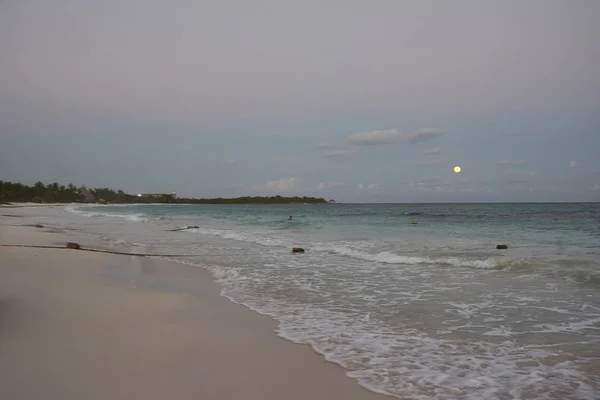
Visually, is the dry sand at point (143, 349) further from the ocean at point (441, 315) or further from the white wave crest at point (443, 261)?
the white wave crest at point (443, 261)

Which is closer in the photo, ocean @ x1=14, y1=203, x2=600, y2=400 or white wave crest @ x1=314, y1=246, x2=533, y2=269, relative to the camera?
ocean @ x1=14, y1=203, x2=600, y2=400

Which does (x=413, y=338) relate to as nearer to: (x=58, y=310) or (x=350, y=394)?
(x=350, y=394)

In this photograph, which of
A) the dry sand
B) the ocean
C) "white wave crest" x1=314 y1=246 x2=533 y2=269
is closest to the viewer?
the dry sand

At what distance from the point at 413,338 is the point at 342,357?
4.37ft

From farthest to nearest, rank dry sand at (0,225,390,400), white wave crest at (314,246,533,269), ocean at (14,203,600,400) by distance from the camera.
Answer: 1. white wave crest at (314,246,533,269)
2. ocean at (14,203,600,400)
3. dry sand at (0,225,390,400)

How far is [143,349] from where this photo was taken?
4.81 metres

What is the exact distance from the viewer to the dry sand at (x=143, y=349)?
151 inches

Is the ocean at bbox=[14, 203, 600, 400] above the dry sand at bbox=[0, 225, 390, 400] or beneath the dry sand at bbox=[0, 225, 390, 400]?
beneath

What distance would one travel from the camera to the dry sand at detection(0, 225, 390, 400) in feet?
12.6

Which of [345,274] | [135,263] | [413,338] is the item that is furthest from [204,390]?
[135,263]

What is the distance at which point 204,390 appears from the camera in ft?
12.6

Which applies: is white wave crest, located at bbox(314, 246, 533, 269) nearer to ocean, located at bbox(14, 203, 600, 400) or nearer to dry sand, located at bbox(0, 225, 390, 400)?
ocean, located at bbox(14, 203, 600, 400)

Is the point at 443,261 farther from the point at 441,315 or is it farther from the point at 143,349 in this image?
the point at 143,349

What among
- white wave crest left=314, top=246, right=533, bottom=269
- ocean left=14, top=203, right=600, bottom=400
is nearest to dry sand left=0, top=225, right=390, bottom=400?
ocean left=14, top=203, right=600, bottom=400
